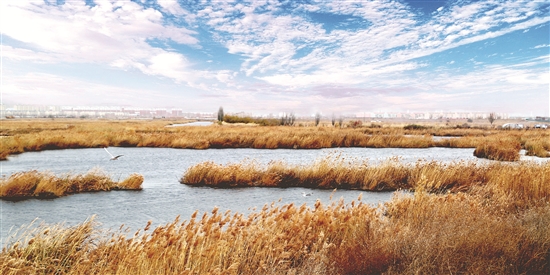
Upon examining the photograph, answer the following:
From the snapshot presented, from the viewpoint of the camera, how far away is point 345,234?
7199 millimetres

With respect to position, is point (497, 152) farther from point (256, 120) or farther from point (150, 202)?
point (256, 120)

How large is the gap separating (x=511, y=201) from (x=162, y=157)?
22.1m

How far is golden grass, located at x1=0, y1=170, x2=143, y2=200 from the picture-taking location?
13.7 meters

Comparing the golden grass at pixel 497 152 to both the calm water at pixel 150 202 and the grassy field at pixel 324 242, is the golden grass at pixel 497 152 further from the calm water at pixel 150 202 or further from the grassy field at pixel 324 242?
the calm water at pixel 150 202

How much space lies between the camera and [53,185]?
1409 cm

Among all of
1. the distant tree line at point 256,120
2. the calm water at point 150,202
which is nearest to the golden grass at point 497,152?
the calm water at point 150,202

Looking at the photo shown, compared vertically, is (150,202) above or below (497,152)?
below

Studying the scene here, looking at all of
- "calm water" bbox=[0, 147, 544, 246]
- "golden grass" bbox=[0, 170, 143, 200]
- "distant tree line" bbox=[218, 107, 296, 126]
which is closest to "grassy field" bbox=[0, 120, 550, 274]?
"golden grass" bbox=[0, 170, 143, 200]

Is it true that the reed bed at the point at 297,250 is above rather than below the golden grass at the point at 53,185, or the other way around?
above

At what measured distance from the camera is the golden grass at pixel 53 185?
13703mm

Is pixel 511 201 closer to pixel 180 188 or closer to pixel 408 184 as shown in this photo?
pixel 408 184

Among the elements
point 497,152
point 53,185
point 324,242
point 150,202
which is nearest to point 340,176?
point 150,202

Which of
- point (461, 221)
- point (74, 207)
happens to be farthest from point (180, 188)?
point (461, 221)

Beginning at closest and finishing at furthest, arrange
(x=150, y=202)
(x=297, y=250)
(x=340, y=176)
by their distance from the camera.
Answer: (x=297, y=250) < (x=150, y=202) < (x=340, y=176)
